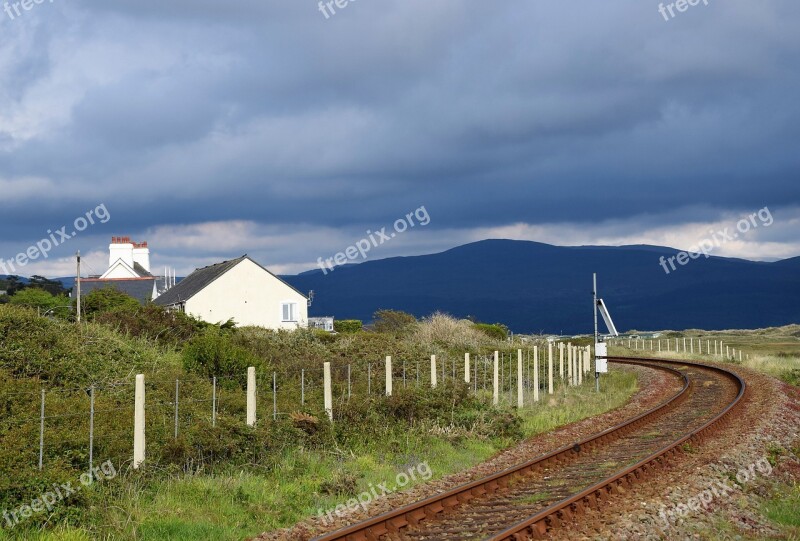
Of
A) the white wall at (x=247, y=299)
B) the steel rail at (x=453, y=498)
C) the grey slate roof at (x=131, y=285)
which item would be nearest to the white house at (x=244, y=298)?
the white wall at (x=247, y=299)

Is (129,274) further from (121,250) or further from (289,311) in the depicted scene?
(289,311)

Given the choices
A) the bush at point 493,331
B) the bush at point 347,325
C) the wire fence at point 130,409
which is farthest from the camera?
the bush at point 347,325

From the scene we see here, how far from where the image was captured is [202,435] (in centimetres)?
1373

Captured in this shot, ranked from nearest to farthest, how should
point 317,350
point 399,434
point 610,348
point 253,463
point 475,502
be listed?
1. point 475,502
2. point 253,463
3. point 399,434
4. point 317,350
5. point 610,348

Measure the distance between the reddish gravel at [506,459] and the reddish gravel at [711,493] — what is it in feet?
9.07

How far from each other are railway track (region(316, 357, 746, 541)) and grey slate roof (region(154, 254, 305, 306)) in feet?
130

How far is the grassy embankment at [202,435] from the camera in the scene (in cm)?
1063

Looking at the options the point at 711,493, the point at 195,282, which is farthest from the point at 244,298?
the point at 711,493

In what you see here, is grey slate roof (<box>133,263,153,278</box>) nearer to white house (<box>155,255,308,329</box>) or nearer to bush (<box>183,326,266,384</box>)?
white house (<box>155,255,308,329</box>)

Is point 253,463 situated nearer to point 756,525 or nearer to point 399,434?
point 399,434

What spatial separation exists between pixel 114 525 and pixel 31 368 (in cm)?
1020

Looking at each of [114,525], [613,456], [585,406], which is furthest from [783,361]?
[114,525]

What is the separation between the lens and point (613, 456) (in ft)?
53.3

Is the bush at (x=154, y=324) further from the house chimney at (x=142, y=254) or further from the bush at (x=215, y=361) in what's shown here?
the house chimney at (x=142, y=254)
